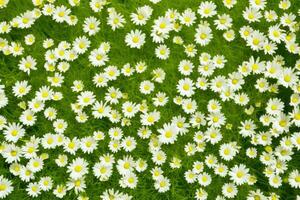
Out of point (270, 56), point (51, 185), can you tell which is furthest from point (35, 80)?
point (270, 56)

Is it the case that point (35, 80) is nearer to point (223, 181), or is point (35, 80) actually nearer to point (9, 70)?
point (9, 70)

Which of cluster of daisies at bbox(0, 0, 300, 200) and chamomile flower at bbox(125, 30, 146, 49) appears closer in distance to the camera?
cluster of daisies at bbox(0, 0, 300, 200)

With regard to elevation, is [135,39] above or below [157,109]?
above

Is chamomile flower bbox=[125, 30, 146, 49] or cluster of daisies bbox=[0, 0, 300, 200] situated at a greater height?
chamomile flower bbox=[125, 30, 146, 49]

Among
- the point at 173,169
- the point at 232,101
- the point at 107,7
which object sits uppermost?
the point at 107,7

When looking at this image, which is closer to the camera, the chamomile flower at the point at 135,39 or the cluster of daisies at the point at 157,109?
the cluster of daisies at the point at 157,109

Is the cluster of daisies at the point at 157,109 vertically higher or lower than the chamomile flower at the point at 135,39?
lower

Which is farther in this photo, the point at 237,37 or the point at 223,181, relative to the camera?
the point at 237,37

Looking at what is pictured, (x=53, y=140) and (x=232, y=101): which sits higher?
(x=232, y=101)
